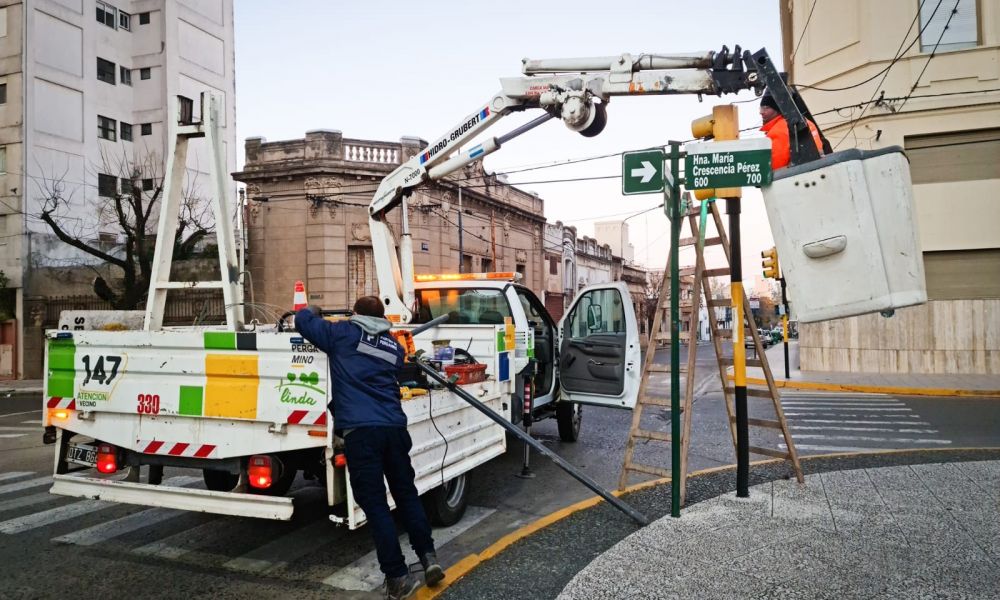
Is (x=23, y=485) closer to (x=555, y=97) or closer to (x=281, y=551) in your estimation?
(x=281, y=551)

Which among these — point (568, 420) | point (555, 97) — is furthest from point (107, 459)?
point (555, 97)

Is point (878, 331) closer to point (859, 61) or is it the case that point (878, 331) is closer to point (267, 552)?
point (859, 61)

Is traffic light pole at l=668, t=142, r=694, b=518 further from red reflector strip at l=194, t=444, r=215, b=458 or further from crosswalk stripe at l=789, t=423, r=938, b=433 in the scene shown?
crosswalk stripe at l=789, t=423, r=938, b=433

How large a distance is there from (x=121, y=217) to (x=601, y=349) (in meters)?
19.0

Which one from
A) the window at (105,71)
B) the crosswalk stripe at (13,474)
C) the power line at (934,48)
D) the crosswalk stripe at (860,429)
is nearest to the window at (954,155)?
the power line at (934,48)

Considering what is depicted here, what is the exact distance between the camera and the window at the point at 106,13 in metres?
32.3

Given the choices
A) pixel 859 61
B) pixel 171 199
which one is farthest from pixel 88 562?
pixel 859 61

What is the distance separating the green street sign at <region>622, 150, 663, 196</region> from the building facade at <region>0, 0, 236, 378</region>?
2173 centimetres

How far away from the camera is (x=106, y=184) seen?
31.8m

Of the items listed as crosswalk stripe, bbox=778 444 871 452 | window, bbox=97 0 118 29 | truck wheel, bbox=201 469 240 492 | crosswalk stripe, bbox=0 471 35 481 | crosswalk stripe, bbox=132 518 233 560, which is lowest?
crosswalk stripe, bbox=778 444 871 452

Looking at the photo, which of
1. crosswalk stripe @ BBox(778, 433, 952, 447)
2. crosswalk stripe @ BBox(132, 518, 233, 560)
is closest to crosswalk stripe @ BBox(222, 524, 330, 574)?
crosswalk stripe @ BBox(132, 518, 233, 560)

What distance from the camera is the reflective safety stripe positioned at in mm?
4125

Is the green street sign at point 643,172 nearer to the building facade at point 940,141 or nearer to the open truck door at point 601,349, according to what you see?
the open truck door at point 601,349

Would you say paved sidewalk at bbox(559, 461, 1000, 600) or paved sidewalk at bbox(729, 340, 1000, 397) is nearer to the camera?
paved sidewalk at bbox(559, 461, 1000, 600)
